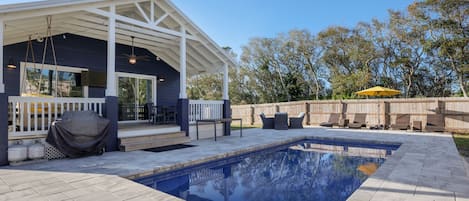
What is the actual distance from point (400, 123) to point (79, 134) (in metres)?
12.9

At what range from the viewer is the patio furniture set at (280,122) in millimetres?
13117

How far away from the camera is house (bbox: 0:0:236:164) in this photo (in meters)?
5.79

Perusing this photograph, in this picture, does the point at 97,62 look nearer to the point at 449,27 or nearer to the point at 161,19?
the point at 161,19

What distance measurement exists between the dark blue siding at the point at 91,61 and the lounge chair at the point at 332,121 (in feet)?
26.6

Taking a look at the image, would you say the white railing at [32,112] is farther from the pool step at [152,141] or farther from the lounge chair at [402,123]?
the lounge chair at [402,123]

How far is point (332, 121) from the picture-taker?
14367 mm

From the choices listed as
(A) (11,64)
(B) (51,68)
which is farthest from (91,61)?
(A) (11,64)

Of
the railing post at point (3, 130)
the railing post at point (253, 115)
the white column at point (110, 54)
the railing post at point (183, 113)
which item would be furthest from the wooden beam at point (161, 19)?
the railing post at point (253, 115)

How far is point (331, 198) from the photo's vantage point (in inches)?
158

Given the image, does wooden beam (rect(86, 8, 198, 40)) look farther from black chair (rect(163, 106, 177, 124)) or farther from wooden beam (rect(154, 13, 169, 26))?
black chair (rect(163, 106, 177, 124))

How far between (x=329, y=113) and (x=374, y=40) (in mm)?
8536

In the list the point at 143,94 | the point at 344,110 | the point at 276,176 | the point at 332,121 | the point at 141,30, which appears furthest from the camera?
the point at 344,110

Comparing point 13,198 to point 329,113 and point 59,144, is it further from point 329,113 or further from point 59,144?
point 329,113

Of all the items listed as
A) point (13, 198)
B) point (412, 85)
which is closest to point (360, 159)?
point (13, 198)
